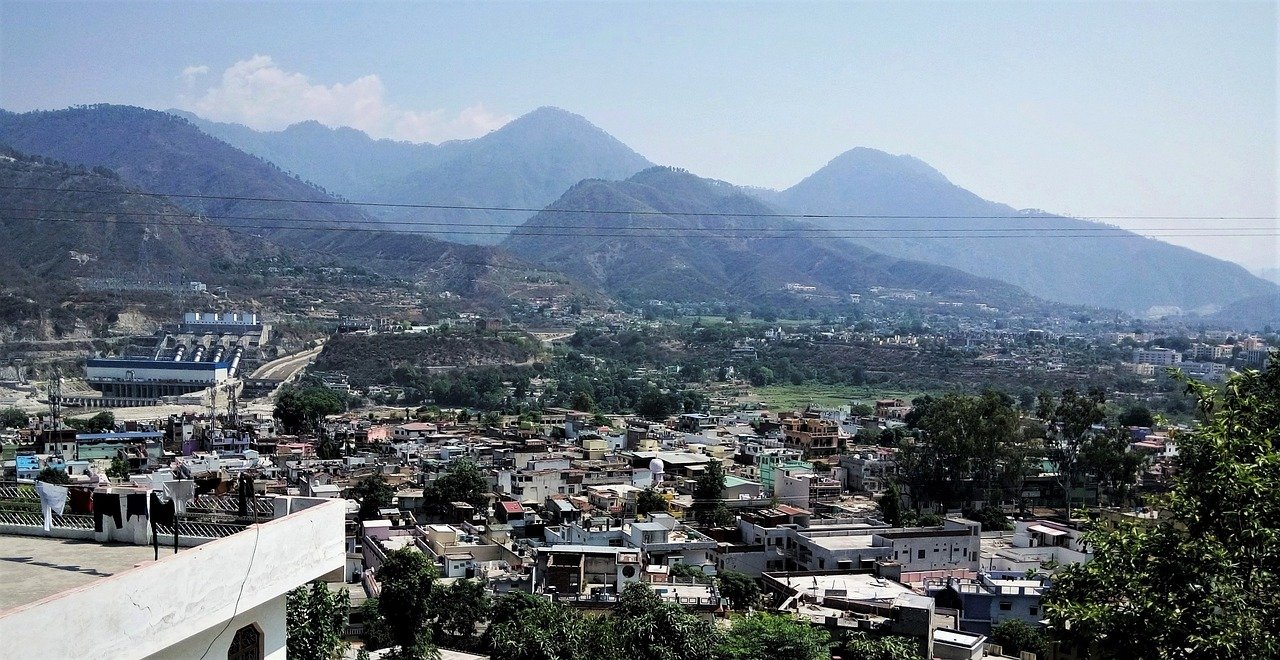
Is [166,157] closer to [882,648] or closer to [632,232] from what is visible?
[632,232]

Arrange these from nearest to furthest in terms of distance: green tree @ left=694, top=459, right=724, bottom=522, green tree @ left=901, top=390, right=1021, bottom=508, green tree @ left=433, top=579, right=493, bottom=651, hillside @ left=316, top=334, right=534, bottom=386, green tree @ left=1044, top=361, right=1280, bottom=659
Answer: green tree @ left=1044, top=361, right=1280, bottom=659 → green tree @ left=433, top=579, right=493, bottom=651 → green tree @ left=694, top=459, right=724, bottom=522 → green tree @ left=901, top=390, right=1021, bottom=508 → hillside @ left=316, top=334, right=534, bottom=386

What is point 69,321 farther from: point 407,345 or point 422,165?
point 422,165

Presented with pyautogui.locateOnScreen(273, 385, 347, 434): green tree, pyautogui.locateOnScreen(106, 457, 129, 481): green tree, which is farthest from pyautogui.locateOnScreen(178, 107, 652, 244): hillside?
pyautogui.locateOnScreen(106, 457, 129, 481): green tree

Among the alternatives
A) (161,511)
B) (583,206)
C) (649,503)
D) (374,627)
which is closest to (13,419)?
(649,503)

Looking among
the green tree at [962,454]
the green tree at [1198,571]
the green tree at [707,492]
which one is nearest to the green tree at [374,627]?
the green tree at [707,492]

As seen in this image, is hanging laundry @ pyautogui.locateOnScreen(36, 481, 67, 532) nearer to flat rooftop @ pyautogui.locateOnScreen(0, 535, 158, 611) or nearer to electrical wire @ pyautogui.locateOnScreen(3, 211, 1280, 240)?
flat rooftop @ pyautogui.locateOnScreen(0, 535, 158, 611)

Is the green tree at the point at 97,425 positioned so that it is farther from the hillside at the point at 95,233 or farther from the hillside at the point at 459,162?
the hillside at the point at 459,162
